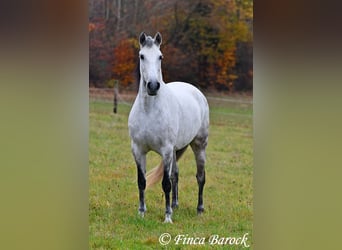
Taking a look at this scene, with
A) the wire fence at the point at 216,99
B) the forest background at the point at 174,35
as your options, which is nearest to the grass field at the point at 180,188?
the wire fence at the point at 216,99

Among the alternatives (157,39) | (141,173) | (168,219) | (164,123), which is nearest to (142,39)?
(157,39)

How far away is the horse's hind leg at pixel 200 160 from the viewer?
1398mm

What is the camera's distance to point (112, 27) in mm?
1358

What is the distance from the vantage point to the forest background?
4.43 feet

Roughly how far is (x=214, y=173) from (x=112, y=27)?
475 mm

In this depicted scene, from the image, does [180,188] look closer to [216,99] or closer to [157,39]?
[216,99]

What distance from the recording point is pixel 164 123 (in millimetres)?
1365

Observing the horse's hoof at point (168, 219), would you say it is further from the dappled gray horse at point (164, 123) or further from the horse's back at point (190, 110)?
the horse's back at point (190, 110)

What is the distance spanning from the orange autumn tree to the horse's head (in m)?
0.03

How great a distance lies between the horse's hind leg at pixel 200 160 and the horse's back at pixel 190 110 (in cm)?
2

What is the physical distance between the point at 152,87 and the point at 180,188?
0.98 ft

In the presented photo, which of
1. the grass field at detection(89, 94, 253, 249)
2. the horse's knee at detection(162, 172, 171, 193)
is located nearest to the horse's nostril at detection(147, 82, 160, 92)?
the grass field at detection(89, 94, 253, 249)
